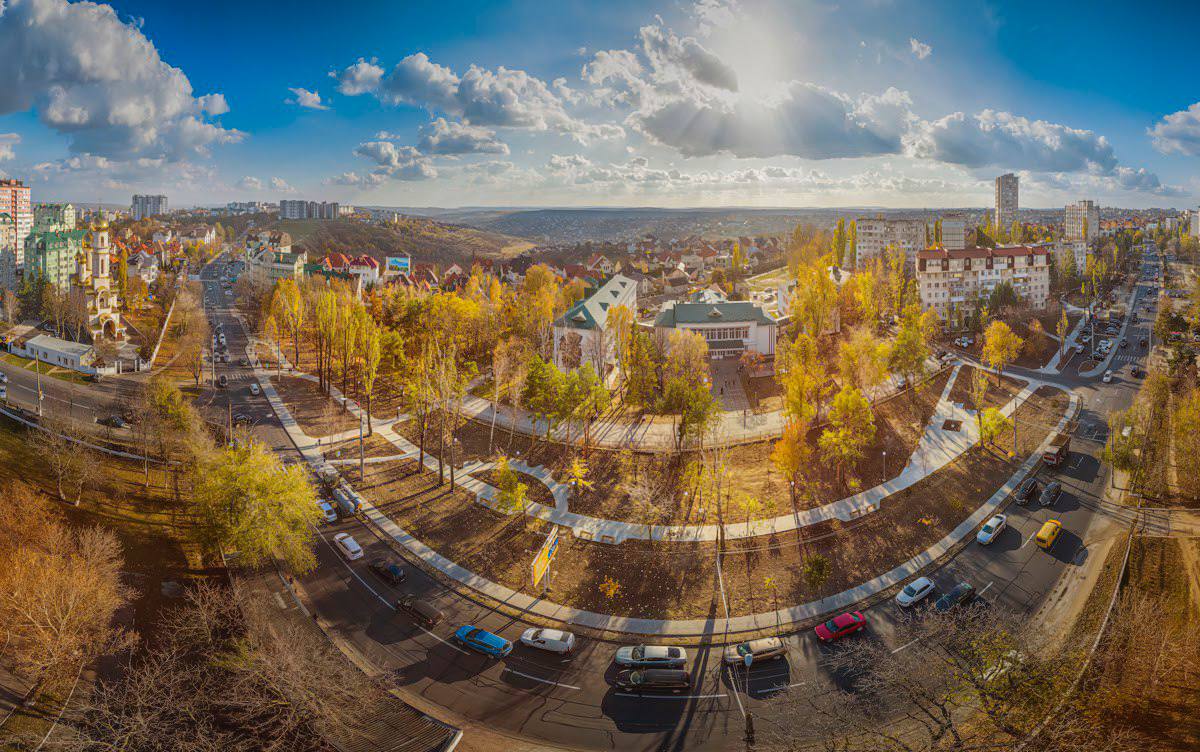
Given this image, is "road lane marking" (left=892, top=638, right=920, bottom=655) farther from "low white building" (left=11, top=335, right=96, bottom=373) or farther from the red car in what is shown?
"low white building" (left=11, top=335, right=96, bottom=373)

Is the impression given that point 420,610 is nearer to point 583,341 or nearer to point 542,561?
point 542,561

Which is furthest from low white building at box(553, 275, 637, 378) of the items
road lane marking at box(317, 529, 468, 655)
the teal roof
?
road lane marking at box(317, 529, 468, 655)

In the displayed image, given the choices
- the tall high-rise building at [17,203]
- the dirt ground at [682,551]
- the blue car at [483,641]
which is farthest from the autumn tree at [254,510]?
the tall high-rise building at [17,203]

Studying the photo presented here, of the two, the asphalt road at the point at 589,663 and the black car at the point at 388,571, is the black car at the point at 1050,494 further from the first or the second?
the black car at the point at 388,571

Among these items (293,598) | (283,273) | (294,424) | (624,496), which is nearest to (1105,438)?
(624,496)

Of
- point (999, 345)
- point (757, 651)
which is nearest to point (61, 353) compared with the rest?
point (757, 651)

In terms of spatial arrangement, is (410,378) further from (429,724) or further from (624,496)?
(429,724)
